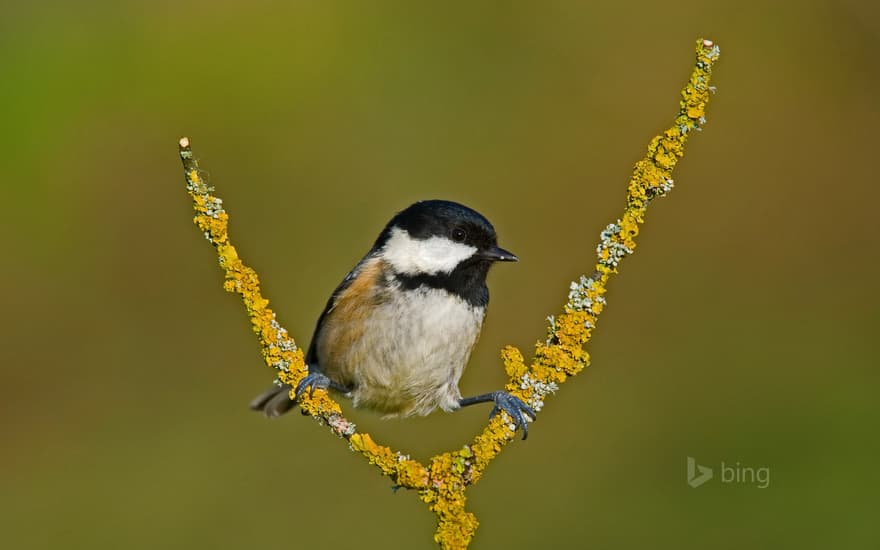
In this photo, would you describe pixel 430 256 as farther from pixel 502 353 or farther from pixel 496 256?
pixel 502 353

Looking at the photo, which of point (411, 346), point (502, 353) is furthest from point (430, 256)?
point (502, 353)

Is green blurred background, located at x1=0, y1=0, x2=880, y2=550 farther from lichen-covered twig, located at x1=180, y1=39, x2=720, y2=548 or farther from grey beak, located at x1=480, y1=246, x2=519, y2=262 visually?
lichen-covered twig, located at x1=180, y1=39, x2=720, y2=548

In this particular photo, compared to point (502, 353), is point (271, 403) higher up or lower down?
lower down

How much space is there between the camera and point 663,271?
4281mm

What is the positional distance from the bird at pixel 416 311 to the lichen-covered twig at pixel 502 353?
0.79 metres

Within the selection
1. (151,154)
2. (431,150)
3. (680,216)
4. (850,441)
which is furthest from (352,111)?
(850,441)

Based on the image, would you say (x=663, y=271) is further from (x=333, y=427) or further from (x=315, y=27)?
(x=333, y=427)

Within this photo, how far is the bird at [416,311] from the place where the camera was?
289cm

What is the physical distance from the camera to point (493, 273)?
166 inches

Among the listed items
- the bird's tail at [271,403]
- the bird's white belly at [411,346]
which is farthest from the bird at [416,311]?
the bird's tail at [271,403]

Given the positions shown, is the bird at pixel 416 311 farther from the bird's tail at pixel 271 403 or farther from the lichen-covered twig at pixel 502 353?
the lichen-covered twig at pixel 502 353

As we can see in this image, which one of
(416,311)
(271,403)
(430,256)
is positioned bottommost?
(271,403)

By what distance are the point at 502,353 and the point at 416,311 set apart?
828mm

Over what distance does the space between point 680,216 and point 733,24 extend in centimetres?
110
